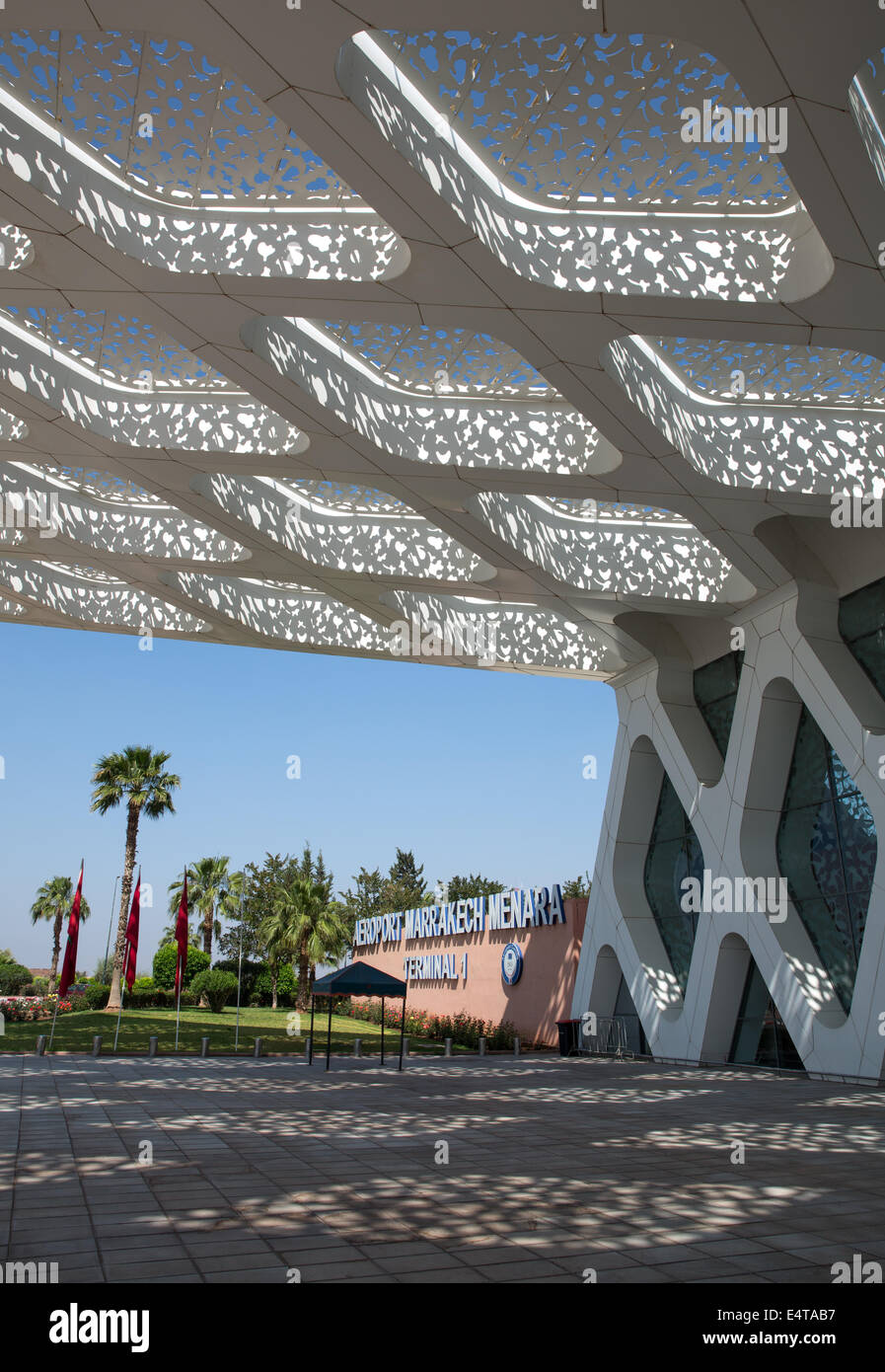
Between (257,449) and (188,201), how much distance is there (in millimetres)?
4831

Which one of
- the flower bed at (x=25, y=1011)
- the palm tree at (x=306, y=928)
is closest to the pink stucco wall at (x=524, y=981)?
the palm tree at (x=306, y=928)

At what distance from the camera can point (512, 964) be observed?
94.5 ft

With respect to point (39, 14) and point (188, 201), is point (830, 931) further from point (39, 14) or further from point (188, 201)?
point (39, 14)

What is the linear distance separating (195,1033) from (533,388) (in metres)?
20.4

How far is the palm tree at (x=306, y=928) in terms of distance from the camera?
4141cm

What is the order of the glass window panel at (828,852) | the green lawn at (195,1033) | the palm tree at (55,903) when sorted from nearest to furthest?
the glass window panel at (828,852)
the green lawn at (195,1033)
the palm tree at (55,903)

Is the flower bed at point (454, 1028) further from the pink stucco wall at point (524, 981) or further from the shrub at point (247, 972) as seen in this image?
the shrub at point (247, 972)

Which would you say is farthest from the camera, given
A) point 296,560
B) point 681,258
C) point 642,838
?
point 642,838

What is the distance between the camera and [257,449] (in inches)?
616

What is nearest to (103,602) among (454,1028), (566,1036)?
(566,1036)

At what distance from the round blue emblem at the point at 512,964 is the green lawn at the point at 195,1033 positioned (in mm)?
2507

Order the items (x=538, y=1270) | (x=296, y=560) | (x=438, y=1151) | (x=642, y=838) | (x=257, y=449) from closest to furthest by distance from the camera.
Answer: (x=538, y=1270), (x=438, y=1151), (x=257, y=449), (x=296, y=560), (x=642, y=838)

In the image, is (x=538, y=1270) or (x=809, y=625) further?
(x=809, y=625)

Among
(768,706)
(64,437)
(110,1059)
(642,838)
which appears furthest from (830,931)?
(64,437)
